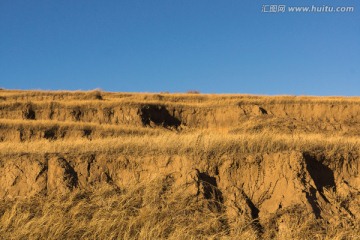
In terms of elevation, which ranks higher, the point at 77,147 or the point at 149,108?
the point at 149,108

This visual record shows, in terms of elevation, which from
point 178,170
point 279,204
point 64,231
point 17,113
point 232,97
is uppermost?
point 232,97

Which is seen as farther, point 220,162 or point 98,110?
point 98,110

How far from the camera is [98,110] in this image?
107 feet

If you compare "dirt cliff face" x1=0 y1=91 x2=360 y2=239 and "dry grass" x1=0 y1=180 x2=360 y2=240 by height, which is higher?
"dirt cliff face" x1=0 y1=91 x2=360 y2=239

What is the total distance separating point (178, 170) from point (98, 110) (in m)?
22.4

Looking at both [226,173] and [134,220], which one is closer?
[134,220]

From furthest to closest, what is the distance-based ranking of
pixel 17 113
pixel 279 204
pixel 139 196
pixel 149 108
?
pixel 149 108 < pixel 17 113 < pixel 279 204 < pixel 139 196

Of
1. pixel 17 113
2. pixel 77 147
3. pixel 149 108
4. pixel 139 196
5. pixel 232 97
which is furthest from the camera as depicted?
pixel 232 97

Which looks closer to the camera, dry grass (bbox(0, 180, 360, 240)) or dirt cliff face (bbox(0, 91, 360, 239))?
dry grass (bbox(0, 180, 360, 240))

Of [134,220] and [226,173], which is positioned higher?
[226,173]

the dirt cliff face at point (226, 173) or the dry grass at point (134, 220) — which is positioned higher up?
the dirt cliff face at point (226, 173)

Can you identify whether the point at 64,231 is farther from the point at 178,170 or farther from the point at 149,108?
the point at 149,108

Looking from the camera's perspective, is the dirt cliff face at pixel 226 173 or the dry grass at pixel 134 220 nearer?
the dry grass at pixel 134 220

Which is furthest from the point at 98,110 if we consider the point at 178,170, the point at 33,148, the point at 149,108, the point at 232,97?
the point at 178,170
